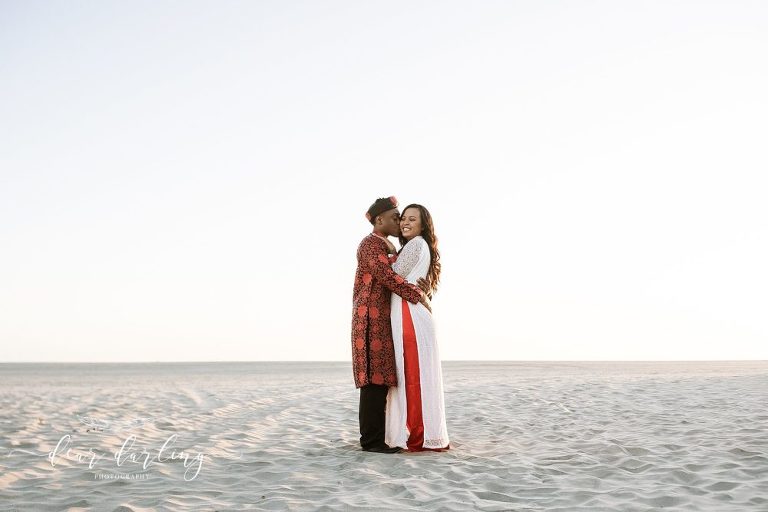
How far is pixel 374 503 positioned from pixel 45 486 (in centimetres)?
249

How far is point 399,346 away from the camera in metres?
6.17

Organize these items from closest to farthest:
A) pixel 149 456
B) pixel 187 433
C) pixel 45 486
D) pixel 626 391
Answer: pixel 45 486 < pixel 149 456 < pixel 187 433 < pixel 626 391

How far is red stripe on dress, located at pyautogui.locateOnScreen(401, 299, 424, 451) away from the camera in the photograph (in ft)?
19.8

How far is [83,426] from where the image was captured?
8289 millimetres

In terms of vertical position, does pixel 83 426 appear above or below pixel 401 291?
below

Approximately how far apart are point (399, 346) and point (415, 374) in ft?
0.98

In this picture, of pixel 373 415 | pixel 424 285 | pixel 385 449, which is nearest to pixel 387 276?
pixel 424 285

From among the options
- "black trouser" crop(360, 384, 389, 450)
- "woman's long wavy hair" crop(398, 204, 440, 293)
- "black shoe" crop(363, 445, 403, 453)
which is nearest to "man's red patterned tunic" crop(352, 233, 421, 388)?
"black trouser" crop(360, 384, 389, 450)

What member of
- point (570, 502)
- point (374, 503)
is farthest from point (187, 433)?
point (570, 502)

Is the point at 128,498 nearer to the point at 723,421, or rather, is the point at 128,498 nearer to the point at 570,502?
the point at 570,502

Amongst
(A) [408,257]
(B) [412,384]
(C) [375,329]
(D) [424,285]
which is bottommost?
(B) [412,384]

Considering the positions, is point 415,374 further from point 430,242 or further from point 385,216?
point 385,216

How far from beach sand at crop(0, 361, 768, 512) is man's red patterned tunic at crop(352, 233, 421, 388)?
0.77m

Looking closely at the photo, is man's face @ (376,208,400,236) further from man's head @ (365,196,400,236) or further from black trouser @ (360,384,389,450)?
black trouser @ (360,384,389,450)
